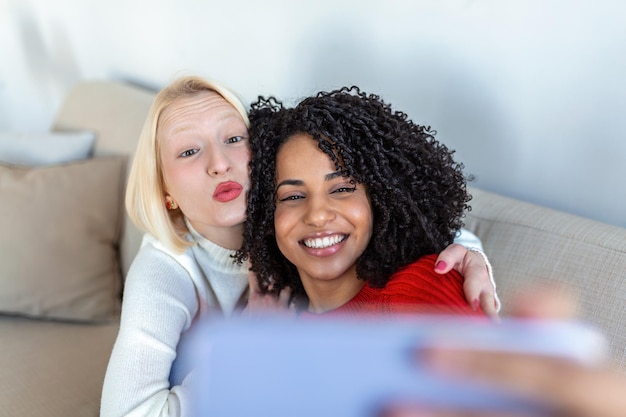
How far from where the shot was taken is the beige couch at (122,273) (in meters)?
1.04

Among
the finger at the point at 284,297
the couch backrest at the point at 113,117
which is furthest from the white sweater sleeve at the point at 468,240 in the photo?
the couch backrest at the point at 113,117

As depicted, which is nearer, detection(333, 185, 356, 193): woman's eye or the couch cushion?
detection(333, 185, 356, 193): woman's eye

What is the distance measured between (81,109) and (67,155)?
0.25 m

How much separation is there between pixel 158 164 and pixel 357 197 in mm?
491

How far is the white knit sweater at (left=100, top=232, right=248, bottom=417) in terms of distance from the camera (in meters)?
1.07

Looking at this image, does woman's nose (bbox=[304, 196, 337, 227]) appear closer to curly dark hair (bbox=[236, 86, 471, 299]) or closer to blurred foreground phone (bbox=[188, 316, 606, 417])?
curly dark hair (bbox=[236, 86, 471, 299])

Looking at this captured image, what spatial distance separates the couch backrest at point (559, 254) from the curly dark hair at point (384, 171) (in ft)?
0.40

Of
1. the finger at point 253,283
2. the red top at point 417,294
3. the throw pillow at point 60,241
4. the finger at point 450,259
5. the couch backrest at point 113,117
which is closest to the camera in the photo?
the red top at point 417,294

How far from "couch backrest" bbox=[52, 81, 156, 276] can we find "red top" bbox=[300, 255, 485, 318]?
0.97 metres

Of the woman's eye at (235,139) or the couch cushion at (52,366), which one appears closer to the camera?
the woman's eye at (235,139)

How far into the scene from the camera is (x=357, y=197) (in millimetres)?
1033

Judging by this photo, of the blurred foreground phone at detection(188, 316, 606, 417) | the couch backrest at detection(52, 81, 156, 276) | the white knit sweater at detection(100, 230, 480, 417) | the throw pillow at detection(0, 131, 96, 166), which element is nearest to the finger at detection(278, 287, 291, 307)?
the white knit sweater at detection(100, 230, 480, 417)

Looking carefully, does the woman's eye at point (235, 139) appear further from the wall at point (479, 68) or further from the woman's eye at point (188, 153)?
the wall at point (479, 68)

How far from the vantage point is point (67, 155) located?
6.47 feet
